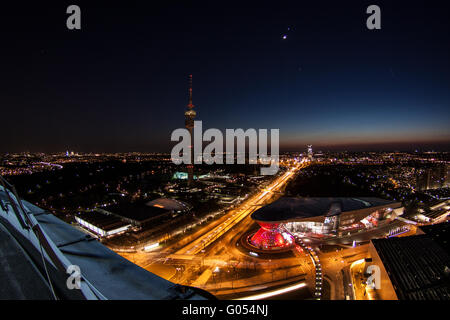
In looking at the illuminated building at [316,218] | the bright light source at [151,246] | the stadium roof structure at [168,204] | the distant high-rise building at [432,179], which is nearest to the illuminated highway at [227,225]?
the bright light source at [151,246]

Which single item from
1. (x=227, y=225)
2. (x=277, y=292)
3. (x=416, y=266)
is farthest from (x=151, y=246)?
(x=416, y=266)

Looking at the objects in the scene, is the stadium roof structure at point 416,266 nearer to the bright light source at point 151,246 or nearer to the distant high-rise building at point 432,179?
the bright light source at point 151,246

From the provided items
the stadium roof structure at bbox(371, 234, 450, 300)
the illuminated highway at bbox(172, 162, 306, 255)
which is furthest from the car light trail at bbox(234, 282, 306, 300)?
the illuminated highway at bbox(172, 162, 306, 255)

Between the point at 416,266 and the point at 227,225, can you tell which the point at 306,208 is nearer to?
the point at 227,225

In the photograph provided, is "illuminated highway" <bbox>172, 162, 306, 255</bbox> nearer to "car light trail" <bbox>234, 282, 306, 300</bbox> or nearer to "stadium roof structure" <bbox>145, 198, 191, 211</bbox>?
"car light trail" <bbox>234, 282, 306, 300</bbox>
